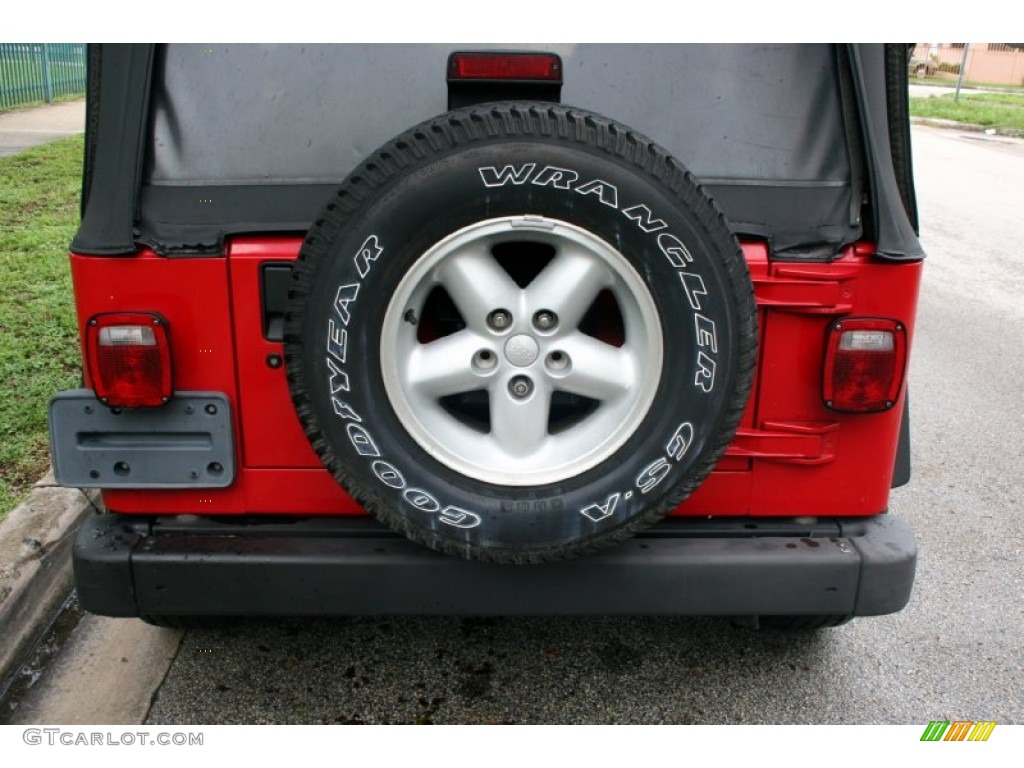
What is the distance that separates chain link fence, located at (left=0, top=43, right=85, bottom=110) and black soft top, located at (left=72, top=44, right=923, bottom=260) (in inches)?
555

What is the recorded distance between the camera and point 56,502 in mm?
3701

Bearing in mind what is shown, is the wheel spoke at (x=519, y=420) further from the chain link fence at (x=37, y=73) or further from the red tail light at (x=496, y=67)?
the chain link fence at (x=37, y=73)

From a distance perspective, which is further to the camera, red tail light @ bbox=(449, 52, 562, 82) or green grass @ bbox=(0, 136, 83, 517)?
green grass @ bbox=(0, 136, 83, 517)

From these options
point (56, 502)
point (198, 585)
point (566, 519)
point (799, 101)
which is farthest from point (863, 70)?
point (56, 502)

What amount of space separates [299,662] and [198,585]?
0.67 metres

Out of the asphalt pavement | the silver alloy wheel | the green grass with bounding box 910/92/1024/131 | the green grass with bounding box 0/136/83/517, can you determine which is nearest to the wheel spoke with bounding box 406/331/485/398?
the silver alloy wheel

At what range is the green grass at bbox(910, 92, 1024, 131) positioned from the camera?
21.3m

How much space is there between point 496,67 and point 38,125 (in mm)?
A: 14068

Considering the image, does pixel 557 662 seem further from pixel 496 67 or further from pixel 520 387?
pixel 496 67

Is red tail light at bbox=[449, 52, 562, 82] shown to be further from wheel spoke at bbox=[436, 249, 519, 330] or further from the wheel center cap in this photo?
the wheel center cap

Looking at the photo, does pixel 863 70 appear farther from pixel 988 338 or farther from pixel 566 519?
pixel 988 338

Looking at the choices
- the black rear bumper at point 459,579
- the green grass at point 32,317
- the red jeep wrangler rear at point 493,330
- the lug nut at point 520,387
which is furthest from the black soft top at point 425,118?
the green grass at point 32,317

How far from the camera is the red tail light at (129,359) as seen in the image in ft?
8.11
